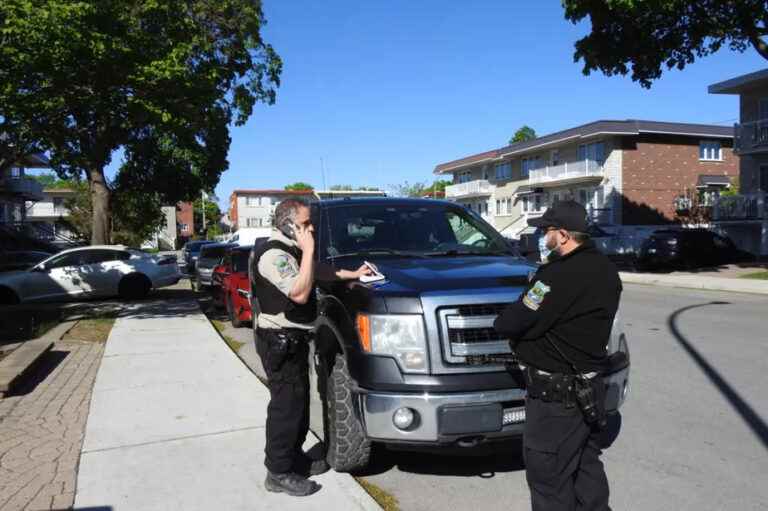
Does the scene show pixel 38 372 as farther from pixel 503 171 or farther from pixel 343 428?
pixel 503 171

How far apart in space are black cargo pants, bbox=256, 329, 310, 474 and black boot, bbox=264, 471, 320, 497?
0.15ft

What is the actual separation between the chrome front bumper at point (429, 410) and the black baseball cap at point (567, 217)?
1.14 metres

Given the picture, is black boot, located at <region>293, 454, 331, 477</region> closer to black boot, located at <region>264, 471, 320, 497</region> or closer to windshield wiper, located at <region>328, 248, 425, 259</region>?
black boot, located at <region>264, 471, 320, 497</region>

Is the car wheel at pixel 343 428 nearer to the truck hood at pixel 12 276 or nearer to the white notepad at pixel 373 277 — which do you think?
the white notepad at pixel 373 277

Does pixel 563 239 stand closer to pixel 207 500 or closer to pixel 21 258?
pixel 207 500

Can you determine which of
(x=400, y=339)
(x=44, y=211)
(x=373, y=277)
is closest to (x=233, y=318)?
(x=373, y=277)

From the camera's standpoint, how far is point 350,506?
3.82 metres

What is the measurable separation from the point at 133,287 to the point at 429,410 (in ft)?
→ 49.6

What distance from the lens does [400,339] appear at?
379cm

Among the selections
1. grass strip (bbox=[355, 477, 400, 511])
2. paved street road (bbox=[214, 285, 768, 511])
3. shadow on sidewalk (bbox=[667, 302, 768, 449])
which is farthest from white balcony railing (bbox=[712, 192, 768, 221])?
grass strip (bbox=[355, 477, 400, 511])

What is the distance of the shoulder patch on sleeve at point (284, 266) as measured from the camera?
390cm

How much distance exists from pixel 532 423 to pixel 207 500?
2.11 meters

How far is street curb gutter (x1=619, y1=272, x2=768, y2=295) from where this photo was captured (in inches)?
632

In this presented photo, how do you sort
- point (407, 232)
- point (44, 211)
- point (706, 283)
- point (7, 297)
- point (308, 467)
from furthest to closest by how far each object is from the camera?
1. point (44, 211)
2. point (706, 283)
3. point (7, 297)
4. point (407, 232)
5. point (308, 467)
